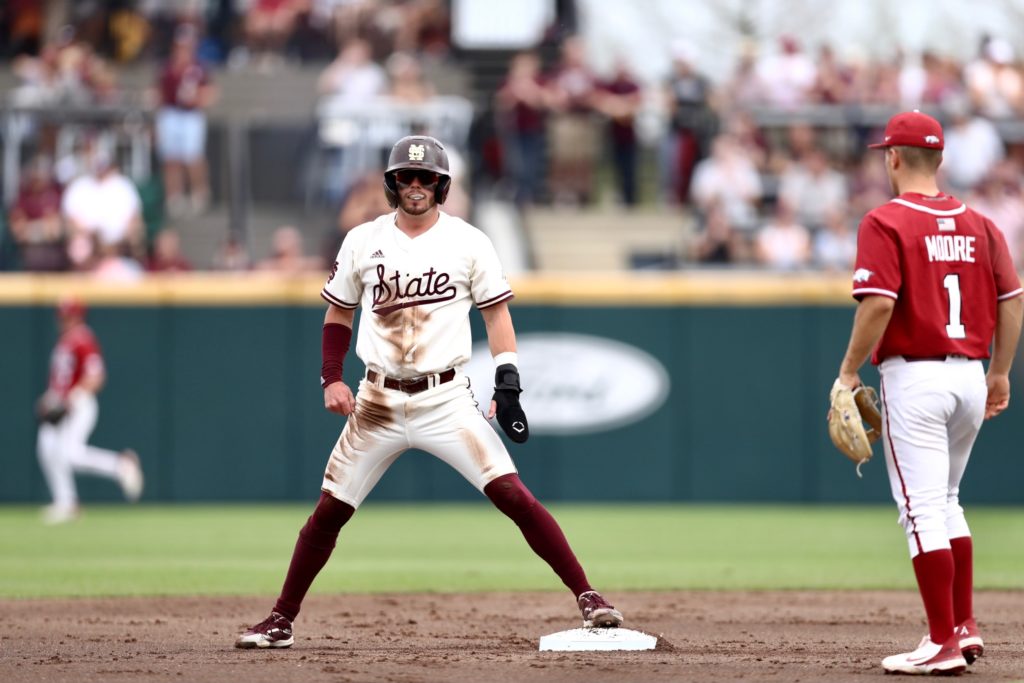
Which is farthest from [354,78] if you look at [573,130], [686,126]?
[686,126]

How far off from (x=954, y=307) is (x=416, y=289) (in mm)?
2146

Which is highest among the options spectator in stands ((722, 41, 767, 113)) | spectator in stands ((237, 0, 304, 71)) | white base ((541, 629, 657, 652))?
spectator in stands ((237, 0, 304, 71))

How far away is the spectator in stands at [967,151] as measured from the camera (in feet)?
56.7

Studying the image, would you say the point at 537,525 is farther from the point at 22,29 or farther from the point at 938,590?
the point at 22,29

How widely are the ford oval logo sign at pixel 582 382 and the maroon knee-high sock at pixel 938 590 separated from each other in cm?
1020

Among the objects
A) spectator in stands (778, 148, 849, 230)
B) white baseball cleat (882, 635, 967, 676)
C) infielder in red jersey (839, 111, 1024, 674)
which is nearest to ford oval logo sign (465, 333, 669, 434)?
spectator in stands (778, 148, 849, 230)

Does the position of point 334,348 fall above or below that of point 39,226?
below

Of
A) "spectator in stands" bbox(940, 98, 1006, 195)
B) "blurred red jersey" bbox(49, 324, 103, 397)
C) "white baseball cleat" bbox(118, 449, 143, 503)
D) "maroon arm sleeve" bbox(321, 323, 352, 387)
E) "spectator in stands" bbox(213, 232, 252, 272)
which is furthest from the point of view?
"spectator in stands" bbox(940, 98, 1006, 195)

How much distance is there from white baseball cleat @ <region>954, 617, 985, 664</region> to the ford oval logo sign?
9.93 metres

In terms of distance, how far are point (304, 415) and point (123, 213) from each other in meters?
2.88

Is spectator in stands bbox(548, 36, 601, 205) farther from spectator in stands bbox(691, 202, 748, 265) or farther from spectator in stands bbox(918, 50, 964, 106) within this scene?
spectator in stands bbox(918, 50, 964, 106)

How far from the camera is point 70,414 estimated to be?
15062 millimetres

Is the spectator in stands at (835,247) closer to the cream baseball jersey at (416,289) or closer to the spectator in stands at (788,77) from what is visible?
the spectator in stands at (788,77)

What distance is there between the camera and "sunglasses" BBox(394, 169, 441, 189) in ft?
22.2
